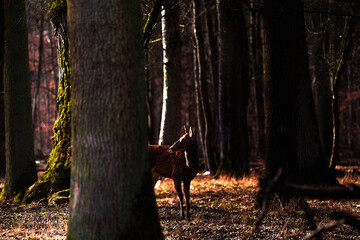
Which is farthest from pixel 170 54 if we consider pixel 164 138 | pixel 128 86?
pixel 128 86

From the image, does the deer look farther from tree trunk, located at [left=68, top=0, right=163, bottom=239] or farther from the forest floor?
tree trunk, located at [left=68, top=0, right=163, bottom=239]

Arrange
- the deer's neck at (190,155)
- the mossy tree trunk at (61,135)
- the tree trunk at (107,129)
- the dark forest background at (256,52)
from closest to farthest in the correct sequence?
the tree trunk at (107,129) → the deer's neck at (190,155) → the mossy tree trunk at (61,135) → the dark forest background at (256,52)

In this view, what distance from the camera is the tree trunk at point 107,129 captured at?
13.7ft

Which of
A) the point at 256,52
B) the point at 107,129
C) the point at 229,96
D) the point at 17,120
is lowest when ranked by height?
the point at 107,129

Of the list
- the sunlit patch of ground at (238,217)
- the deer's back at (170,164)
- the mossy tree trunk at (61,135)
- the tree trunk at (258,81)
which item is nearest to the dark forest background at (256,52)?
the tree trunk at (258,81)

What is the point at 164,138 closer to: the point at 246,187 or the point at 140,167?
the point at 246,187

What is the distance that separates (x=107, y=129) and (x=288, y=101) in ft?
15.2

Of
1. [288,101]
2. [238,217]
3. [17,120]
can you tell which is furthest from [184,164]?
[17,120]

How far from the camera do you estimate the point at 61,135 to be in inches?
388

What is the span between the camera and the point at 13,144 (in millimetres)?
10695

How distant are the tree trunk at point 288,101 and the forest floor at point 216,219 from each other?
31.0 inches

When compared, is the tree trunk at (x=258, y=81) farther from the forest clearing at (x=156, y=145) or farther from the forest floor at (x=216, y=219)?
the forest floor at (x=216, y=219)

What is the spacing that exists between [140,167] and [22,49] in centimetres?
852

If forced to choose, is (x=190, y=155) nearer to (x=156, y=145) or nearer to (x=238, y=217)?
(x=156, y=145)
